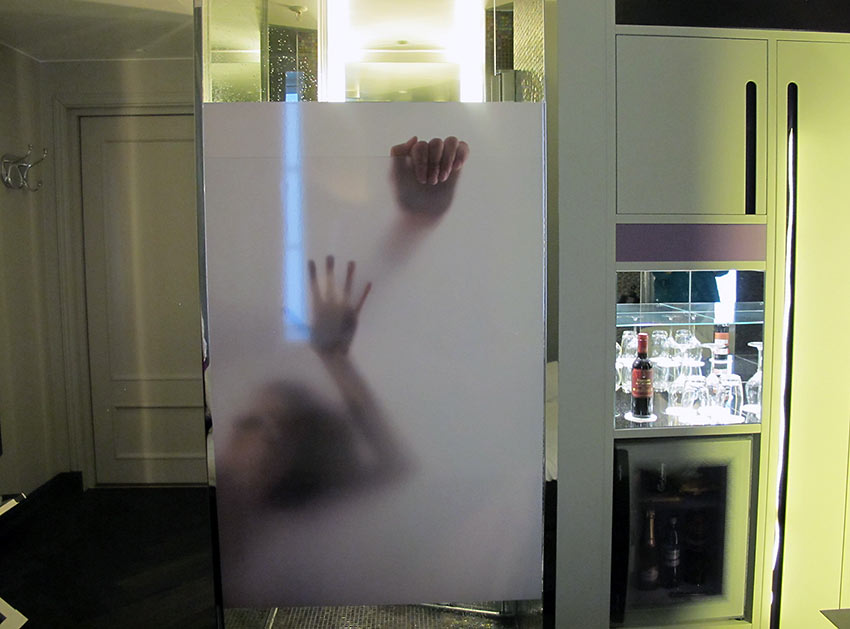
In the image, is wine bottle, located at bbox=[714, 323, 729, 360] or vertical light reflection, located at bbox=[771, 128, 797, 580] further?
wine bottle, located at bbox=[714, 323, 729, 360]

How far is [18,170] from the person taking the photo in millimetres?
1633

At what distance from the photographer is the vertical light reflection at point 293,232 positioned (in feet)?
5.20

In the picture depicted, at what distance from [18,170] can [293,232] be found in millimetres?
753

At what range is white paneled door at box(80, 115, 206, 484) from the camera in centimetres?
164

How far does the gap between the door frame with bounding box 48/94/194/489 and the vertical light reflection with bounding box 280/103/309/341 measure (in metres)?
0.28

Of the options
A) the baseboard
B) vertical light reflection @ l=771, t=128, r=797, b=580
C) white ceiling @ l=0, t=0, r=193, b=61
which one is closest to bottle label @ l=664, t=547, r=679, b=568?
vertical light reflection @ l=771, t=128, r=797, b=580

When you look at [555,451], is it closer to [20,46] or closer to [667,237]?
[667,237]

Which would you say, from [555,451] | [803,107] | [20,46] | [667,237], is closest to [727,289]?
[667,237]

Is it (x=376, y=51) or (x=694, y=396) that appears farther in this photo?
(x=694, y=396)

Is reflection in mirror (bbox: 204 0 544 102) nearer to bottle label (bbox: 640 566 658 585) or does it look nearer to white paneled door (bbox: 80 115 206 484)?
white paneled door (bbox: 80 115 206 484)

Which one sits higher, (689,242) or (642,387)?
(689,242)

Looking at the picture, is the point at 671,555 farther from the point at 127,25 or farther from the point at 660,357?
the point at 127,25

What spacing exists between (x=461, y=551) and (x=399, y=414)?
416 mm


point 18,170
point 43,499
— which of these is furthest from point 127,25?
point 43,499
